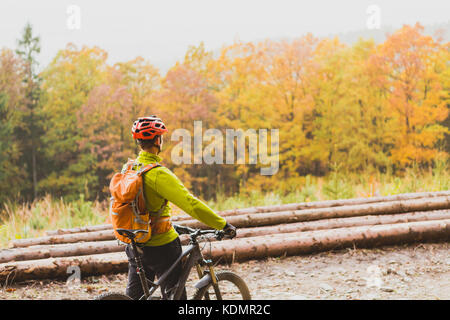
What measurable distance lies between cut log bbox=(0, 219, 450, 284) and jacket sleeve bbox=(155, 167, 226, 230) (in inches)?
112

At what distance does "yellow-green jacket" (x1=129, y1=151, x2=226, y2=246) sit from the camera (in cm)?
291

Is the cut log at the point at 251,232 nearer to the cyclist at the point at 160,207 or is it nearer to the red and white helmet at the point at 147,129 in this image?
the cyclist at the point at 160,207

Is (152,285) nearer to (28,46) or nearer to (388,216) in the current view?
(388,216)

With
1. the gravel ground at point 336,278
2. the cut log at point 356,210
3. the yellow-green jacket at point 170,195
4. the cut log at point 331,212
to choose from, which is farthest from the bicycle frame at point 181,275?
the cut log at point 356,210

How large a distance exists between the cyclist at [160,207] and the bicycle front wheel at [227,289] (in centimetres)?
19

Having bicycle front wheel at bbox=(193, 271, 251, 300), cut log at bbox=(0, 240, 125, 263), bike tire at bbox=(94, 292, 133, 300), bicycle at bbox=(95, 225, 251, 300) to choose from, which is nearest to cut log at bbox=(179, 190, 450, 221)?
cut log at bbox=(0, 240, 125, 263)

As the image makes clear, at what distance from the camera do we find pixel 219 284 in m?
3.35

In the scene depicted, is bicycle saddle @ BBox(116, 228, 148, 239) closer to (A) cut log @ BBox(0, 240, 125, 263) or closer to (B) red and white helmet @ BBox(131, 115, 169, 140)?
(B) red and white helmet @ BBox(131, 115, 169, 140)

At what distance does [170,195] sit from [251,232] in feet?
13.5

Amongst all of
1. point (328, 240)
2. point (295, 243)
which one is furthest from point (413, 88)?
point (295, 243)

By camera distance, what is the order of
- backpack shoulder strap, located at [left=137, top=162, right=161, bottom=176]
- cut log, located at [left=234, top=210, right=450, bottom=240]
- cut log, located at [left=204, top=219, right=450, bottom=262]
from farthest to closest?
cut log, located at [left=234, top=210, right=450, bottom=240] < cut log, located at [left=204, top=219, right=450, bottom=262] < backpack shoulder strap, located at [left=137, top=162, right=161, bottom=176]

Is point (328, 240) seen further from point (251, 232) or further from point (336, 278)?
point (251, 232)
